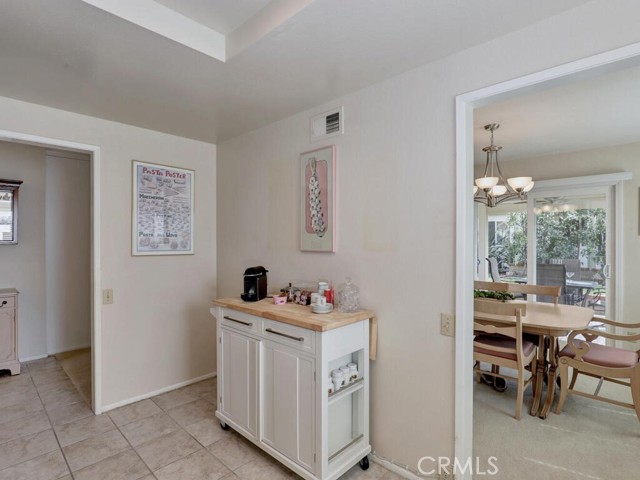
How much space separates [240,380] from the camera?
7.50 ft

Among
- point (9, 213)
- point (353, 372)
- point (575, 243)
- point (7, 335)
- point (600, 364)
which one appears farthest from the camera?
point (575, 243)

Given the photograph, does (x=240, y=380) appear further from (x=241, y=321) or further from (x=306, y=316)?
(x=306, y=316)

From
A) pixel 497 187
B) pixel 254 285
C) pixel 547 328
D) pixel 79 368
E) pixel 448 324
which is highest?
pixel 497 187

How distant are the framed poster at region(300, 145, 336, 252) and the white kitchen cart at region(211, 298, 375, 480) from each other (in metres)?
0.52

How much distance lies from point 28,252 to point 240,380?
3.38 meters

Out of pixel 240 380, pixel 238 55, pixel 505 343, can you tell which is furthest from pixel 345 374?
pixel 238 55

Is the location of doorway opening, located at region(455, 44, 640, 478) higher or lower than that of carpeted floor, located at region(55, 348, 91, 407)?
higher

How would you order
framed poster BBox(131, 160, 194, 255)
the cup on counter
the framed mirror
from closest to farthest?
the cup on counter < framed poster BBox(131, 160, 194, 255) < the framed mirror

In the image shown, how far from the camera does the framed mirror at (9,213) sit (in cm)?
360

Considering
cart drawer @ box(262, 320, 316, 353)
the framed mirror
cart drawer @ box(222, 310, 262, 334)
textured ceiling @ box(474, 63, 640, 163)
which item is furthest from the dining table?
the framed mirror

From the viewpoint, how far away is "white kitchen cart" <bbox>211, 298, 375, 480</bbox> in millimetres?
1812

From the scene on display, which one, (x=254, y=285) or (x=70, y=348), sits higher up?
(x=254, y=285)

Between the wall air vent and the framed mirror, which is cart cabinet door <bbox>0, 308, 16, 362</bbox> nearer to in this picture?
the framed mirror

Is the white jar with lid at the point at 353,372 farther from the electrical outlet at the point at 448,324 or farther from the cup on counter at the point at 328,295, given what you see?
the electrical outlet at the point at 448,324
